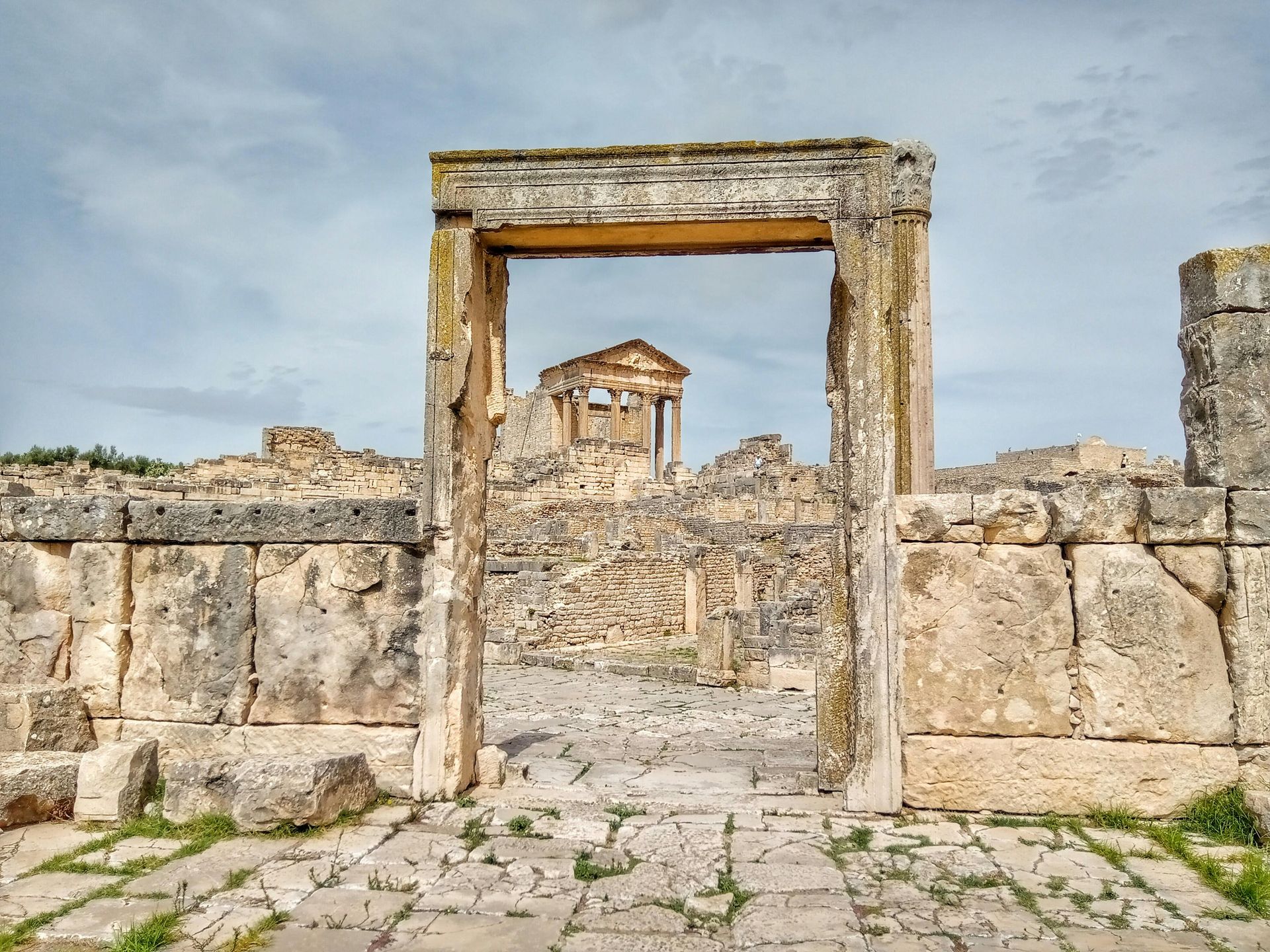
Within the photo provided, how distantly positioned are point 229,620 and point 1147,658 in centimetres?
486

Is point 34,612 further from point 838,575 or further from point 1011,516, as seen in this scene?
point 1011,516

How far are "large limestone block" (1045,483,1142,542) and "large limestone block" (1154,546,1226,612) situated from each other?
20 centimetres

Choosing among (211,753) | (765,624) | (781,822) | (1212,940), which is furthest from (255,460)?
(1212,940)

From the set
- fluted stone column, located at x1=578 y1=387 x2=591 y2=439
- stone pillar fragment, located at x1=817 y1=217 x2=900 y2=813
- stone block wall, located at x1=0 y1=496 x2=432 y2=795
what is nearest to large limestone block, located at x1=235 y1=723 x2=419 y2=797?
stone block wall, located at x1=0 y1=496 x2=432 y2=795

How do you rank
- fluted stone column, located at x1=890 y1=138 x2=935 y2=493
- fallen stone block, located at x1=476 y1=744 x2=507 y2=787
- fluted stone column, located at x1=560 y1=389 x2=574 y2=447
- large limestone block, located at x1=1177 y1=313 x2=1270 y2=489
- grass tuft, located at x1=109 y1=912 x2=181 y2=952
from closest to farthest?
grass tuft, located at x1=109 y1=912 x2=181 y2=952, large limestone block, located at x1=1177 y1=313 x2=1270 y2=489, fluted stone column, located at x1=890 y1=138 x2=935 y2=493, fallen stone block, located at x1=476 y1=744 x2=507 y2=787, fluted stone column, located at x1=560 y1=389 x2=574 y2=447

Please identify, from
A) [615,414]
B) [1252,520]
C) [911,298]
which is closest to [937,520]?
[911,298]

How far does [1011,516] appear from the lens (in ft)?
15.5

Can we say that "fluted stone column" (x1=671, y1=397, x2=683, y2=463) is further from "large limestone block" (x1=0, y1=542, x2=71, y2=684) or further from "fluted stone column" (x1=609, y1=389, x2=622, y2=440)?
"large limestone block" (x1=0, y1=542, x2=71, y2=684)

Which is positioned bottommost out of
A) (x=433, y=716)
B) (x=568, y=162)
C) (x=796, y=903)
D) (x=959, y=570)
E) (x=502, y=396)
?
(x=796, y=903)

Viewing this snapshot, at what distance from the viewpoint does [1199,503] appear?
180 inches

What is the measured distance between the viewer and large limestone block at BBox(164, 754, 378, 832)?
427 centimetres

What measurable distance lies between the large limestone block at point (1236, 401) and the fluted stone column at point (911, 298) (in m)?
1.40

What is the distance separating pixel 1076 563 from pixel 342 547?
3.92 metres

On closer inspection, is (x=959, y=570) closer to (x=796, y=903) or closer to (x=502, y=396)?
(x=796, y=903)
